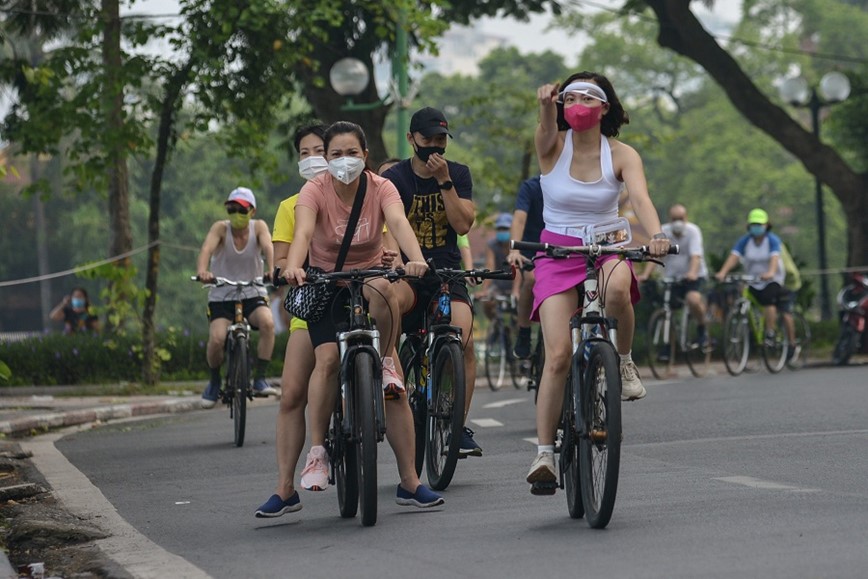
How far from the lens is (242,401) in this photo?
12.5m

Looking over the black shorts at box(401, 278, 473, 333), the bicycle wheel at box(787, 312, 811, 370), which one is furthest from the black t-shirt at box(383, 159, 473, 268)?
the bicycle wheel at box(787, 312, 811, 370)

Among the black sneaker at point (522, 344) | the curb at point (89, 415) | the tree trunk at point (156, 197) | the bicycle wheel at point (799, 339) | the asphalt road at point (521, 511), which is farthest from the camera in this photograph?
the bicycle wheel at point (799, 339)

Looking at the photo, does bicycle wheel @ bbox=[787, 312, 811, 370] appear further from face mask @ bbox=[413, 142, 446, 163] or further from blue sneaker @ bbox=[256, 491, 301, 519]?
blue sneaker @ bbox=[256, 491, 301, 519]

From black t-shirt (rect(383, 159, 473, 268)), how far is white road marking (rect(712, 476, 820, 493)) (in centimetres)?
187

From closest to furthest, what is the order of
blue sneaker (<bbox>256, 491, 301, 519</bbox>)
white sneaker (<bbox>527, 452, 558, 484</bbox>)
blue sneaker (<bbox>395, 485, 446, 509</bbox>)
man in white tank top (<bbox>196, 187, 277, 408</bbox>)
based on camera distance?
white sneaker (<bbox>527, 452, 558, 484</bbox>), blue sneaker (<bbox>256, 491, 301, 519</bbox>), blue sneaker (<bbox>395, 485, 446, 509</bbox>), man in white tank top (<bbox>196, 187, 277, 408</bbox>)

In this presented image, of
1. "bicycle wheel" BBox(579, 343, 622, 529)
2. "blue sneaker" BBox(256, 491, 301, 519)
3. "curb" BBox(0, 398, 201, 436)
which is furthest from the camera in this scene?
"curb" BBox(0, 398, 201, 436)

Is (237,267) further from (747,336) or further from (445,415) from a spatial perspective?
(747,336)

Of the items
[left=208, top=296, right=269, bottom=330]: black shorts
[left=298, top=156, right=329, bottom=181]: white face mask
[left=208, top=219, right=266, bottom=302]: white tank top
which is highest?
[left=298, top=156, right=329, bottom=181]: white face mask

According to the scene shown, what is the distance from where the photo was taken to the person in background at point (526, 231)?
1163 cm

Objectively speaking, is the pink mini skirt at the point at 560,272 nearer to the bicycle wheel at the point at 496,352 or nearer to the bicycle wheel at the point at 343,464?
the bicycle wheel at the point at 343,464

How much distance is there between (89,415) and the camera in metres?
16.0

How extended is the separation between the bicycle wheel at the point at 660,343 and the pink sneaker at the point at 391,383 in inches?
489

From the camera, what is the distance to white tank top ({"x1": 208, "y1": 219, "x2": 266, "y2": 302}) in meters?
13.2

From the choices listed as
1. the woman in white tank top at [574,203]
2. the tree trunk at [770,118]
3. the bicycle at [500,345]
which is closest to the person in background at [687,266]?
the bicycle at [500,345]
